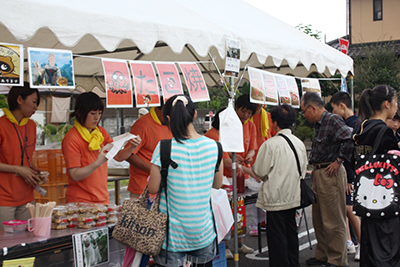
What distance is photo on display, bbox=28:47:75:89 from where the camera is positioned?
267 centimetres

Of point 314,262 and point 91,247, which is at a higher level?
point 91,247

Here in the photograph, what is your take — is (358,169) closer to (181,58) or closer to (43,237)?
(43,237)

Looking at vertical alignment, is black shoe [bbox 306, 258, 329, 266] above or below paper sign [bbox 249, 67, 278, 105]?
below

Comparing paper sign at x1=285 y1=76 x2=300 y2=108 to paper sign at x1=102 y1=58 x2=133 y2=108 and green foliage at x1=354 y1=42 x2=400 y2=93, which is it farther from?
green foliage at x1=354 y1=42 x2=400 y2=93

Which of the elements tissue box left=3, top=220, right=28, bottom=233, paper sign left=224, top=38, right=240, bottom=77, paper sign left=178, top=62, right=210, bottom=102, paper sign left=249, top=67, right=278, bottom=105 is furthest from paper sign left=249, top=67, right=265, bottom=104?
tissue box left=3, top=220, right=28, bottom=233

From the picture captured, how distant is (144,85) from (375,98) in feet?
6.63

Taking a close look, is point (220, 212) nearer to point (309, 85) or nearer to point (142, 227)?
point (142, 227)

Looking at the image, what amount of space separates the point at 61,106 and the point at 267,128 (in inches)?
250

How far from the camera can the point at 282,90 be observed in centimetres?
475

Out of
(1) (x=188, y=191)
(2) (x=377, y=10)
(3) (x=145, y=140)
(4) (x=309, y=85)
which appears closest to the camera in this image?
(1) (x=188, y=191)

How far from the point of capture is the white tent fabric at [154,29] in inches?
106

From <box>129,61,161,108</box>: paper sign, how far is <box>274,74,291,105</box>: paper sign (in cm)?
186

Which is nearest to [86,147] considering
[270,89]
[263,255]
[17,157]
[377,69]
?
[17,157]

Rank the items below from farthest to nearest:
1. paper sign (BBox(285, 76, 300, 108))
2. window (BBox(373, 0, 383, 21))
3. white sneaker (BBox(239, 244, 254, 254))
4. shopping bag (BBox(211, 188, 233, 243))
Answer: window (BBox(373, 0, 383, 21)), white sneaker (BBox(239, 244, 254, 254)), paper sign (BBox(285, 76, 300, 108)), shopping bag (BBox(211, 188, 233, 243))
